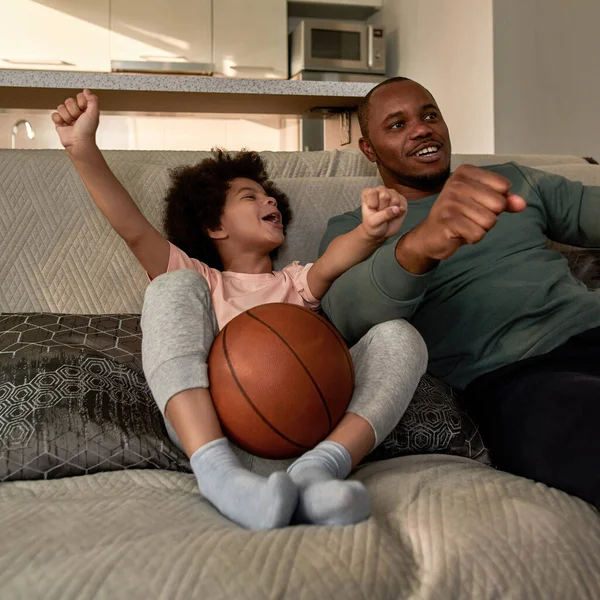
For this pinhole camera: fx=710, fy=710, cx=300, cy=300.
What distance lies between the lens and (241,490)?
2.74ft

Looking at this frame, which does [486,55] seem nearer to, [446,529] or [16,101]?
[16,101]

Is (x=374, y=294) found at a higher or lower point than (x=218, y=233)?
lower

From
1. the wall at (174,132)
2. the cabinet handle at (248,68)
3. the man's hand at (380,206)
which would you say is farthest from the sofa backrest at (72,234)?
the wall at (174,132)

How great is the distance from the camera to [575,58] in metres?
3.27

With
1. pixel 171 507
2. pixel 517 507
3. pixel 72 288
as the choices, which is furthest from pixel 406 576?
pixel 72 288

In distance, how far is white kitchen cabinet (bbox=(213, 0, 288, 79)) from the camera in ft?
13.4

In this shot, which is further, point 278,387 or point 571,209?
point 571,209

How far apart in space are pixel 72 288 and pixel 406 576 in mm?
1079

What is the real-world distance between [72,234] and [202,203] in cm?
30

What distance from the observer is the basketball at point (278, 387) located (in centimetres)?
96

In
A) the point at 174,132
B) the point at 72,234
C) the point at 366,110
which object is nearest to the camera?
the point at 72,234

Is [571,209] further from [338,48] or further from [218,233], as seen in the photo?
[338,48]

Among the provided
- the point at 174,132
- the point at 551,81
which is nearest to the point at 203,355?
the point at 551,81

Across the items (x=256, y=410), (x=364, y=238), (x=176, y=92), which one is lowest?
(x=256, y=410)
